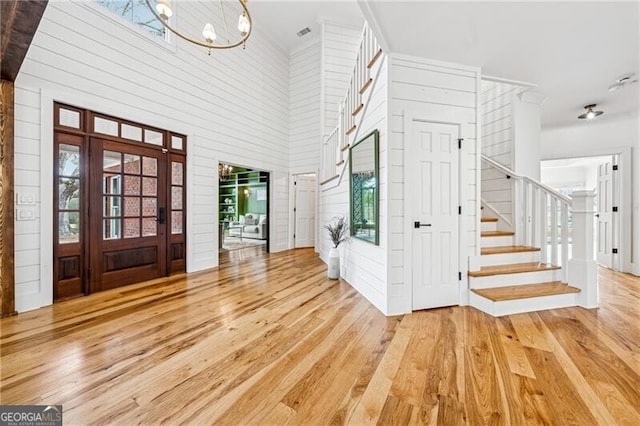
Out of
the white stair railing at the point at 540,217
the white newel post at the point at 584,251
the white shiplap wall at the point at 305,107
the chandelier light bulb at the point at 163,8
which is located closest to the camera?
the chandelier light bulb at the point at 163,8

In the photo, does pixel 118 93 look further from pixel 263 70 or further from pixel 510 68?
pixel 510 68

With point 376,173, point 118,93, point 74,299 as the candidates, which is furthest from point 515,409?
point 118,93

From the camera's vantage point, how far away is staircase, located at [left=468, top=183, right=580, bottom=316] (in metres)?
2.68

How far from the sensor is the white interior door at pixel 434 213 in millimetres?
2770

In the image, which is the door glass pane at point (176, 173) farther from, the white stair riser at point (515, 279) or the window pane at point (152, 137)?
the white stair riser at point (515, 279)

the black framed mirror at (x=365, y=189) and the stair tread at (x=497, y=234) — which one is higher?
the black framed mirror at (x=365, y=189)

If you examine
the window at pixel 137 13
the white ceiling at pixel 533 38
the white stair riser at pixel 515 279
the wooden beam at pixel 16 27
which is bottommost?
the white stair riser at pixel 515 279

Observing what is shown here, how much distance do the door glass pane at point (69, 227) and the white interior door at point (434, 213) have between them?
3901 mm

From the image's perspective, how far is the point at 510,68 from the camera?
3014mm

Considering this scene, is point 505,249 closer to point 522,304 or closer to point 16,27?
point 522,304

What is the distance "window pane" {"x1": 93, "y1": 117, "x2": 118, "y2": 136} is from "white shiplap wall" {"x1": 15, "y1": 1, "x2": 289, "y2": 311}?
0.14 m

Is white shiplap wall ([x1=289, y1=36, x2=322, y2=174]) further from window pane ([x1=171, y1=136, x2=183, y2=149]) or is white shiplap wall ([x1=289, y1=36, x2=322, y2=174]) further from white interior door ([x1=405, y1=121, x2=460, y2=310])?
white interior door ([x1=405, y1=121, x2=460, y2=310])

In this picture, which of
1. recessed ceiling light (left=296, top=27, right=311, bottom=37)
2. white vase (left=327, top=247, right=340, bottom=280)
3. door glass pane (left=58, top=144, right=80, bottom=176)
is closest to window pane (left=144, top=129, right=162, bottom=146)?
door glass pane (left=58, top=144, right=80, bottom=176)

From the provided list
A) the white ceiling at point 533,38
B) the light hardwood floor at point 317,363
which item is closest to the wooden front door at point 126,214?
the light hardwood floor at point 317,363
